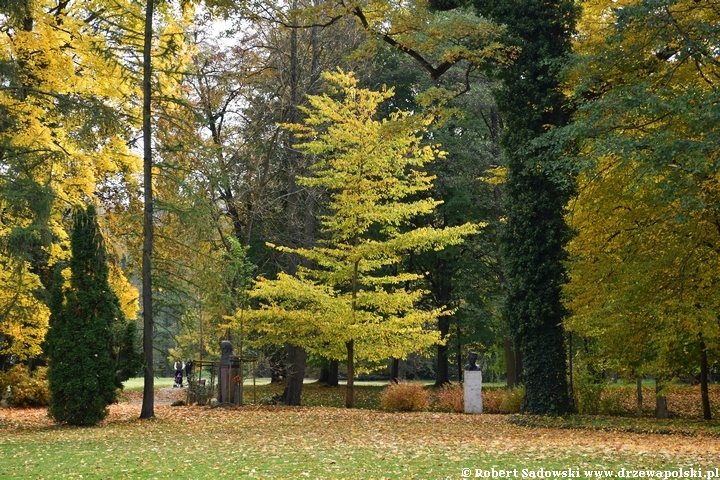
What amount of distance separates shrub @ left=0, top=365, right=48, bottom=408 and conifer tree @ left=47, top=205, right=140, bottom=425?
23.9 feet

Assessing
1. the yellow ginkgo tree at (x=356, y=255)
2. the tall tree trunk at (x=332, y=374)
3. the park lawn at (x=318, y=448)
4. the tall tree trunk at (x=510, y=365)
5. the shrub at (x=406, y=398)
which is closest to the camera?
the park lawn at (x=318, y=448)

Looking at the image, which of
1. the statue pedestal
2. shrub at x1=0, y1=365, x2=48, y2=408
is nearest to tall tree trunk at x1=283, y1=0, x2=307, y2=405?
the statue pedestal

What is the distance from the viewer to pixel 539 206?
15125mm

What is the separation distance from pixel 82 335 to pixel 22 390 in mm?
8082

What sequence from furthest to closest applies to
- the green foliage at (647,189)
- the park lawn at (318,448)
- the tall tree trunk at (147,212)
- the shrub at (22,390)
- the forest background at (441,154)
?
the shrub at (22,390)
the tall tree trunk at (147,212)
the forest background at (441,154)
the green foliage at (647,189)
the park lawn at (318,448)

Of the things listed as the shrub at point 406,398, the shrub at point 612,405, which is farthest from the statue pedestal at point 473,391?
the shrub at point 612,405

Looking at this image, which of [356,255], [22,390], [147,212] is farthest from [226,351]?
[22,390]

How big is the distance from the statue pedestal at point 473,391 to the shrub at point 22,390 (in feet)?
38.4

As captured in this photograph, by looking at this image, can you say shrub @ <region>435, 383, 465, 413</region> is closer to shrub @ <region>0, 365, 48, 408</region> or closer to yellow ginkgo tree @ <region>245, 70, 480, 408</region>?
yellow ginkgo tree @ <region>245, 70, 480, 408</region>

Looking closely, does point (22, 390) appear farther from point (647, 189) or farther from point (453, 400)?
point (647, 189)

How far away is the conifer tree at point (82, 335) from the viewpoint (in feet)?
42.8

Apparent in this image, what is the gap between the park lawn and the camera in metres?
7.76

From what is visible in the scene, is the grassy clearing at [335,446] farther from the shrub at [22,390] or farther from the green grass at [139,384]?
the green grass at [139,384]

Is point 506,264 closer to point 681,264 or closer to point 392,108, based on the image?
point 681,264
